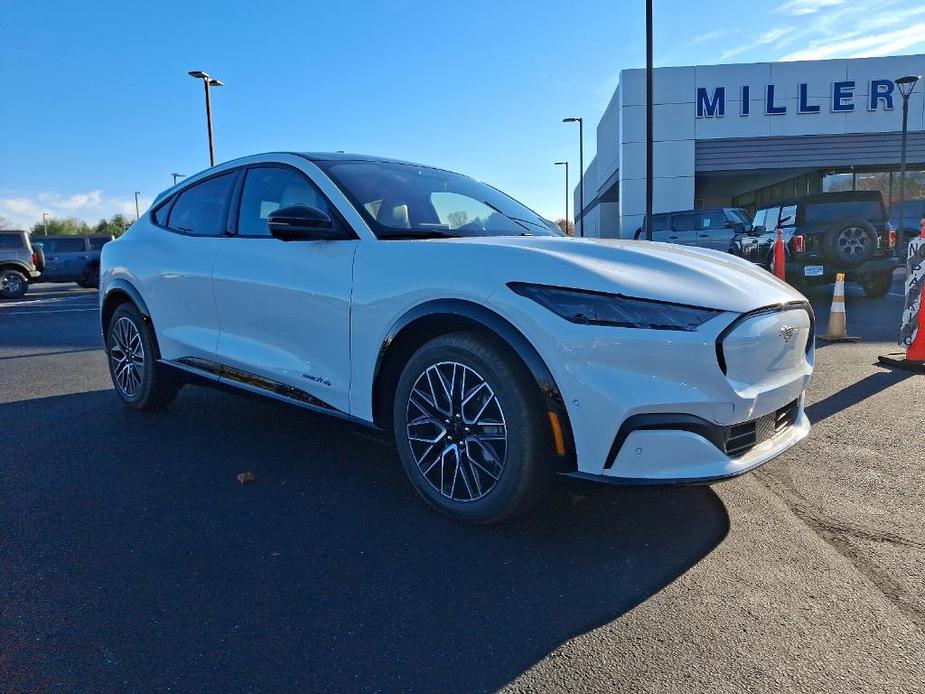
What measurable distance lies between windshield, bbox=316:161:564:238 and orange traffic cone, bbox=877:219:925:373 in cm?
389

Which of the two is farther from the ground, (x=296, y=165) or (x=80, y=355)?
(x=296, y=165)

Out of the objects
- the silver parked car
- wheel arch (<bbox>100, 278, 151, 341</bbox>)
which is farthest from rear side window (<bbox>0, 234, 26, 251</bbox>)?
wheel arch (<bbox>100, 278, 151, 341</bbox>)

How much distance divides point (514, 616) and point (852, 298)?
41.3ft

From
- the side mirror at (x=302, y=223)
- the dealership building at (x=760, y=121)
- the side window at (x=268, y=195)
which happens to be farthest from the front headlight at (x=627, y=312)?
the dealership building at (x=760, y=121)

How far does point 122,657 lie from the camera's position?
206 centimetres

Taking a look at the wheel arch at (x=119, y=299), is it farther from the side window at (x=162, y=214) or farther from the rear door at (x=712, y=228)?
the rear door at (x=712, y=228)

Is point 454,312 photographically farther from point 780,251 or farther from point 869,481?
point 780,251

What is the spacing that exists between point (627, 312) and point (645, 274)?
25cm

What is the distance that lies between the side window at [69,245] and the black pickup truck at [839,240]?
2242cm

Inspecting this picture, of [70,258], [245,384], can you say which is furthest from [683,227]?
[70,258]

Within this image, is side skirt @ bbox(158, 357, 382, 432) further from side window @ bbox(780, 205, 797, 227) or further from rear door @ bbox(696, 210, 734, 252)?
rear door @ bbox(696, 210, 734, 252)

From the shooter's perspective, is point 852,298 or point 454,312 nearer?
point 454,312

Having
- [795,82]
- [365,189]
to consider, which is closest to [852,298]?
[365,189]

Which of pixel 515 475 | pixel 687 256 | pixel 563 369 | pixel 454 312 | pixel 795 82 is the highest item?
pixel 795 82
